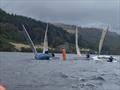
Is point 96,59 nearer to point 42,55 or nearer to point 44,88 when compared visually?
point 42,55

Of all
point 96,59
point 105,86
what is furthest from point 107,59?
point 105,86

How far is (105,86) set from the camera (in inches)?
1642

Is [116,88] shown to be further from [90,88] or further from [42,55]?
[42,55]

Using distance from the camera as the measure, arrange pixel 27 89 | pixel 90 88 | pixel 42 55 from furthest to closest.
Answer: pixel 42 55, pixel 90 88, pixel 27 89

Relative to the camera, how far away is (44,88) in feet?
Result: 126

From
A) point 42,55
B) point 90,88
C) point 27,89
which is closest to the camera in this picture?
point 27,89

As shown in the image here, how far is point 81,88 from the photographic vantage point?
3956cm

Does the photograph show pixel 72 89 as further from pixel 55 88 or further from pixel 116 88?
Result: pixel 116 88

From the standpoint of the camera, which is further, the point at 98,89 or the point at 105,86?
the point at 105,86

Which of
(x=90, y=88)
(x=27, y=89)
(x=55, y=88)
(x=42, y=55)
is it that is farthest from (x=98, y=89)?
(x=42, y=55)

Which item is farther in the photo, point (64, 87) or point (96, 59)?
point (96, 59)

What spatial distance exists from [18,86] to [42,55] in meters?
76.5

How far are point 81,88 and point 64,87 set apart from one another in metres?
1.70

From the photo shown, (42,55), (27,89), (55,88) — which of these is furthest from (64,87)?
(42,55)
